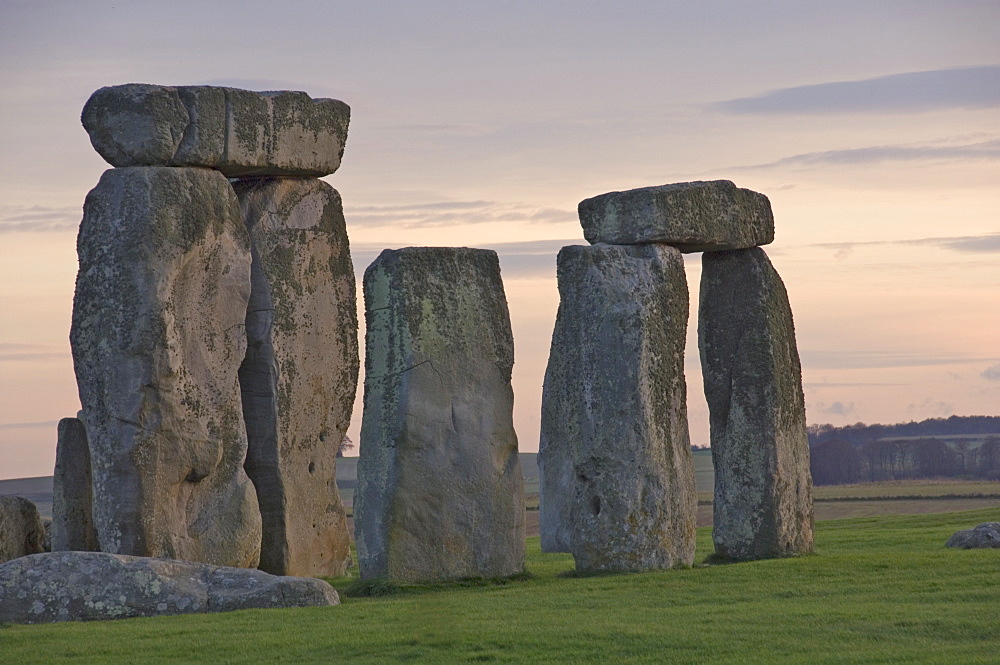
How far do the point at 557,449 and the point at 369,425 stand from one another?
7.94 m

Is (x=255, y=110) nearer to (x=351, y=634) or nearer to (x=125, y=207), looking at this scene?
(x=125, y=207)

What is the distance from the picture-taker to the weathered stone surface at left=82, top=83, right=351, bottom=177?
1961 cm

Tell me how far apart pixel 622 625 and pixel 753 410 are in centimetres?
735

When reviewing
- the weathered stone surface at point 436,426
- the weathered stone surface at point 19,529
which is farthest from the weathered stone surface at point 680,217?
the weathered stone surface at point 19,529

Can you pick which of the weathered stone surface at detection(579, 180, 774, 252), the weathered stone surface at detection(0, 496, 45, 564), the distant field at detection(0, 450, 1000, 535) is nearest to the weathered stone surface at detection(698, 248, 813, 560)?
the weathered stone surface at detection(579, 180, 774, 252)

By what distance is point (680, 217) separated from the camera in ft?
63.8

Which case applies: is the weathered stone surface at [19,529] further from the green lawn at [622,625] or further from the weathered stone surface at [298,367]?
the green lawn at [622,625]

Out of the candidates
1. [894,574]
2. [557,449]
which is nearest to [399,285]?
[894,574]

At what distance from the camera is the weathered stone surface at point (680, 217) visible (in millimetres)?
19234

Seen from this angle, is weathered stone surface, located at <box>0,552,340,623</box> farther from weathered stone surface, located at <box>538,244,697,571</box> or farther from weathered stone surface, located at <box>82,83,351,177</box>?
weathered stone surface, located at <box>82,83,351,177</box>

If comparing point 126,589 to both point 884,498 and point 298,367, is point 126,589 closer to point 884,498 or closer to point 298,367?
point 298,367

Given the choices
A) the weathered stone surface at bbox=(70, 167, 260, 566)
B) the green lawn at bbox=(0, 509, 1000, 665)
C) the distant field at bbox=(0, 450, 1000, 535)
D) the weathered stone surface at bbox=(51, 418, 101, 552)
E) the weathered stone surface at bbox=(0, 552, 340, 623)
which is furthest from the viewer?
the distant field at bbox=(0, 450, 1000, 535)

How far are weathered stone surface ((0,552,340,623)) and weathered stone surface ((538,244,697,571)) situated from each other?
3.66 meters

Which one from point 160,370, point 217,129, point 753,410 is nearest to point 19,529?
point 160,370
